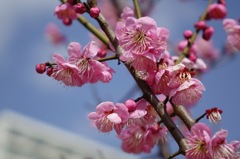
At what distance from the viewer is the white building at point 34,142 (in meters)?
9.65

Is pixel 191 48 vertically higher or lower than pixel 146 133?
higher

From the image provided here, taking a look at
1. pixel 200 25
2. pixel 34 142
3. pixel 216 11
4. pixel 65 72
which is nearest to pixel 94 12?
pixel 65 72

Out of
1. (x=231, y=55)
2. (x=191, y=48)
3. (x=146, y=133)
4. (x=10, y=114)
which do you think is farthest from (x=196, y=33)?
(x=10, y=114)

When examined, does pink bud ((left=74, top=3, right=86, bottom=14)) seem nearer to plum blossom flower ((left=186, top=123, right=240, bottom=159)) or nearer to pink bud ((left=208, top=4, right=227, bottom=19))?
plum blossom flower ((left=186, top=123, right=240, bottom=159))

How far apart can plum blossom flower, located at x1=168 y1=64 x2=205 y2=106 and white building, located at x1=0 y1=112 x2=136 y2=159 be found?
8.13 m

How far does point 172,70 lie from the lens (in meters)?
1.19

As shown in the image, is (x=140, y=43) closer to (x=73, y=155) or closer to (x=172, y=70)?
(x=172, y=70)

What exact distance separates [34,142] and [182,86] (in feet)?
30.6

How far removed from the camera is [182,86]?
1191 mm

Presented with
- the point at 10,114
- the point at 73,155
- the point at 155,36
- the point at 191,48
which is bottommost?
the point at 155,36

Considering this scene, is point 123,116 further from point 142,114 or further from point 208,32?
point 208,32

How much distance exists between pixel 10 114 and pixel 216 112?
9.26 metres

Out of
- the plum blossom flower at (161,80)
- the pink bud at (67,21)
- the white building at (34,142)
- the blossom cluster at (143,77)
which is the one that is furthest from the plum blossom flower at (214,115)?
the white building at (34,142)

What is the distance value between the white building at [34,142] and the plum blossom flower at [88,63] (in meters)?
8.05
